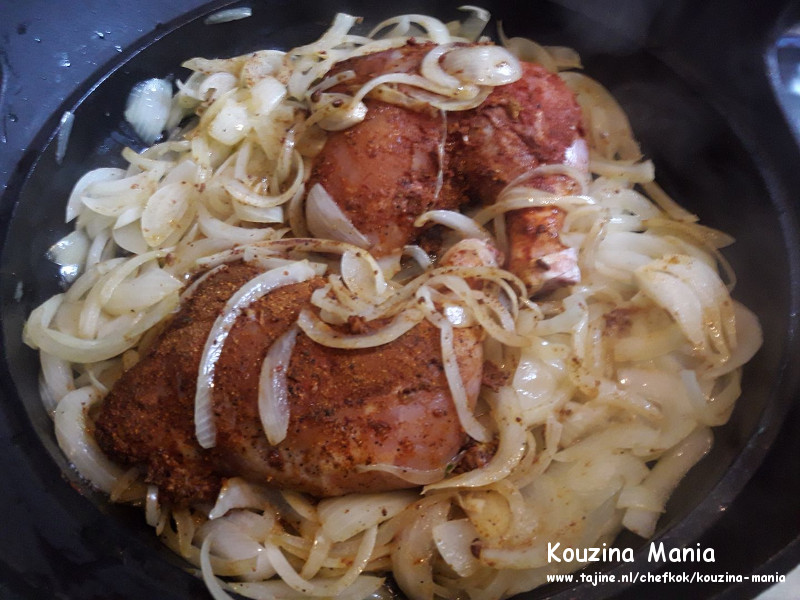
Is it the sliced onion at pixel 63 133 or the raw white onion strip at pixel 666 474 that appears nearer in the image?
the raw white onion strip at pixel 666 474

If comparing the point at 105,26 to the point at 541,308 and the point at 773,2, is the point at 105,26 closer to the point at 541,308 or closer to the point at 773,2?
the point at 541,308

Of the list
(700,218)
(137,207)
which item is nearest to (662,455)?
(700,218)

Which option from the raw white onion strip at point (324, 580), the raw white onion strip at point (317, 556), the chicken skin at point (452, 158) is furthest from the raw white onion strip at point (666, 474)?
the raw white onion strip at point (317, 556)

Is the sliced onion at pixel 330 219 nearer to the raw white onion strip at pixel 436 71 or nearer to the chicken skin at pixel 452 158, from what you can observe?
the chicken skin at pixel 452 158

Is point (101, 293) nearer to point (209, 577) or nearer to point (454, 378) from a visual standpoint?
point (209, 577)

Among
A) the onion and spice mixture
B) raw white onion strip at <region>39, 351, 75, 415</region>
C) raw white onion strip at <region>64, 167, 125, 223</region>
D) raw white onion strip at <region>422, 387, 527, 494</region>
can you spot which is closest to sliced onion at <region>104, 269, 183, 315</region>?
the onion and spice mixture

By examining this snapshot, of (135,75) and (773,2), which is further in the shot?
(135,75)

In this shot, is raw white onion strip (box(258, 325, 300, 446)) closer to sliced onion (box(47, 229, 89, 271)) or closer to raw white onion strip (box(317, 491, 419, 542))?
raw white onion strip (box(317, 491, 419, 542))

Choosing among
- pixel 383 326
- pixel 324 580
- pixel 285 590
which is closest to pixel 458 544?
pixel 324 580
